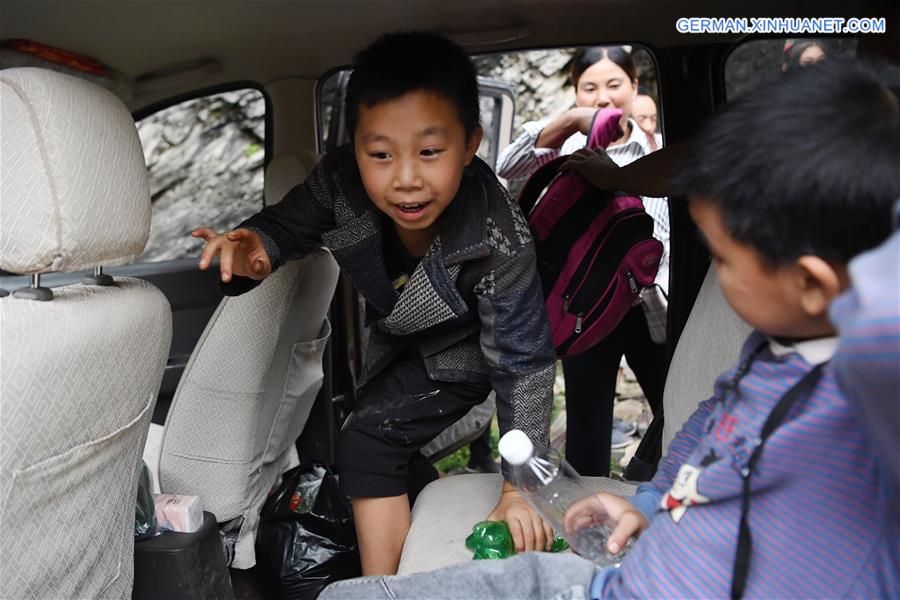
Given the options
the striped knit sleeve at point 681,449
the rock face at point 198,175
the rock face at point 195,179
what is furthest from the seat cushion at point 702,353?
the rock face at point 195,179

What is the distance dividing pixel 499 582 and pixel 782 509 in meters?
0.40

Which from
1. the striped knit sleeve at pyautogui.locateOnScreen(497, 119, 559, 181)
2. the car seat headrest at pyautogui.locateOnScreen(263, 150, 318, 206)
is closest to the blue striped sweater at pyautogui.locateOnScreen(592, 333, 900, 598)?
the car seat headrest at pyautogui.locateOnScreen(263, 150, 318, 206)

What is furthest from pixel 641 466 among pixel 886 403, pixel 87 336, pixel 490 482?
pixel 886 403

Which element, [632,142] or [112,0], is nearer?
[112,0]

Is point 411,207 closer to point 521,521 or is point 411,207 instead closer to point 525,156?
point 521,521

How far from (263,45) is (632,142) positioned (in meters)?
1.24

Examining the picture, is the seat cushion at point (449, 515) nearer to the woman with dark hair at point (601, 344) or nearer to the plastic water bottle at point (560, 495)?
the plastic water bottle at point (560, 495)

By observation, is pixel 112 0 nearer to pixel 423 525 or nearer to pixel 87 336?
pixel 87 336

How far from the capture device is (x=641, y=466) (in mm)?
2137

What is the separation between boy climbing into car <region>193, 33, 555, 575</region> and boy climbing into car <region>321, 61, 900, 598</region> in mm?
696

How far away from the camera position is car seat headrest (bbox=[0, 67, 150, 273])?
1.36m

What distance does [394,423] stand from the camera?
2.02 metres

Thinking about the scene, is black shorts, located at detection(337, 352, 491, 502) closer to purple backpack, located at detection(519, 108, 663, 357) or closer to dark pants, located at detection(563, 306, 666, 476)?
purple backpack, located at detection(519, 108, 663, 357)

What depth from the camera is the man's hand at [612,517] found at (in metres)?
1.34
